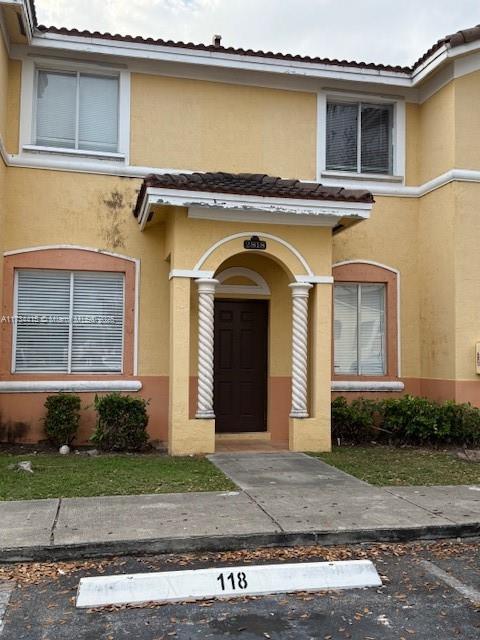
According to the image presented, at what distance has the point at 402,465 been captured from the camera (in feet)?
30.1

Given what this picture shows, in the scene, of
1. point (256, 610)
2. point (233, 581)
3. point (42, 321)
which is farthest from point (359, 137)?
point (256, 610)

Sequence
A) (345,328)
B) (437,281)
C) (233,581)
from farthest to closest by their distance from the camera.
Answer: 1. (345,328)
2. (437,281)
3. (233,581)

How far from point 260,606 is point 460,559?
1.99m

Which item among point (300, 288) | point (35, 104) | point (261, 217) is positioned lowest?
point (300, 288)

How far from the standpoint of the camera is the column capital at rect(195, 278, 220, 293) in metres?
9.86

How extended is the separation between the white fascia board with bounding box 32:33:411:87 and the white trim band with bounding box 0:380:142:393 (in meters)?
5.33

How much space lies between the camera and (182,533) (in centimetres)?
561

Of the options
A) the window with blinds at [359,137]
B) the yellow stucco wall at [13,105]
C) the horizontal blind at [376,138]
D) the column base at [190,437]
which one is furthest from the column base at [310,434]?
the yellow stucco wall at [13,105]

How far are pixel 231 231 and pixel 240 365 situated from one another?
8.40 feet

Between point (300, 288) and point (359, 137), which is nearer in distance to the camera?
point (300, 288)

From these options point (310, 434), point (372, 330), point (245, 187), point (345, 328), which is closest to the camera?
point (245, 187)

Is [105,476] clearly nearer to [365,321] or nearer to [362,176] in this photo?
[365,321]

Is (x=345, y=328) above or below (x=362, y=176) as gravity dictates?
below

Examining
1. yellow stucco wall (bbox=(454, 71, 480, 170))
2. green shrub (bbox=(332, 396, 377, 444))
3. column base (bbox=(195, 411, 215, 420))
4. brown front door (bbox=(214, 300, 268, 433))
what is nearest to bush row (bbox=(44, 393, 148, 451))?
column base (bbox=(195, 411, 215, 420))
